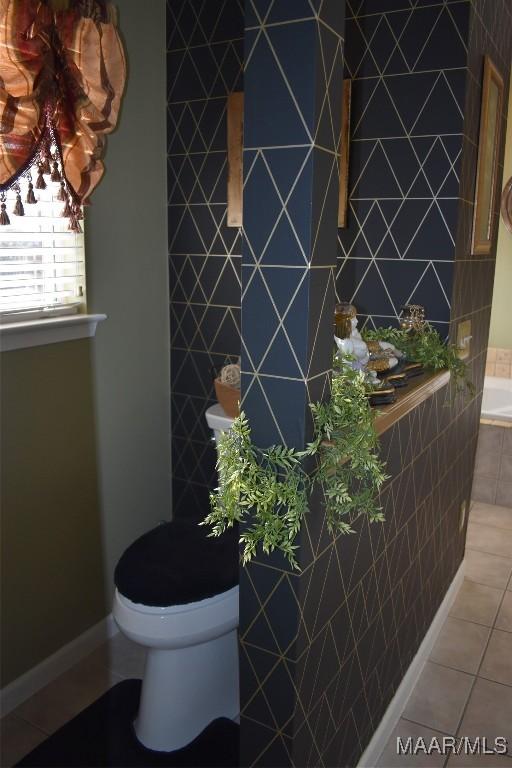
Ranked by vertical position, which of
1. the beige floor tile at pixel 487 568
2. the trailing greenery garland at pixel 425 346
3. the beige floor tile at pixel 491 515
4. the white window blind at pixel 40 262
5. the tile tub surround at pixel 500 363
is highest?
the white window blind at pixel 40 262

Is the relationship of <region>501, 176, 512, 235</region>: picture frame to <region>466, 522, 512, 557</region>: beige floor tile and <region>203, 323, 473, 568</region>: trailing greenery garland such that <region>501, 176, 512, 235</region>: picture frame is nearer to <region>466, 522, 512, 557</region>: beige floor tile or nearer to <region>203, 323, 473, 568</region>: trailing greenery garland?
<region>466, 522, 512, 557</region>: beige floor tile

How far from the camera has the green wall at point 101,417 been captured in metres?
2.09

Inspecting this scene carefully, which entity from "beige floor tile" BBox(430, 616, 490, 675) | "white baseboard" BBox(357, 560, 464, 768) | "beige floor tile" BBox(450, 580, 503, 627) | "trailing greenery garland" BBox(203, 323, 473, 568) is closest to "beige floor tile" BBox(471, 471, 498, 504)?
"beige floor tile" BBox(450, 580, 503, 627)

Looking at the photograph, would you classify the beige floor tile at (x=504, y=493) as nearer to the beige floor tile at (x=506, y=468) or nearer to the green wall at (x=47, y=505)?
the beige floor tile at (x=506, y=468)

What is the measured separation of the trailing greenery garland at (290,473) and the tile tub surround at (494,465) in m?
2.63

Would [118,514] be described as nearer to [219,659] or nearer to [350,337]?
[219,659]

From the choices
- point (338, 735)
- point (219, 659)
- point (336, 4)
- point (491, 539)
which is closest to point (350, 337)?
point (336, 4)

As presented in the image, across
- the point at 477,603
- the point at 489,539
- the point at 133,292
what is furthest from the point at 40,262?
the point at 489,539

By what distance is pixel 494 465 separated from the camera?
3.82 metres

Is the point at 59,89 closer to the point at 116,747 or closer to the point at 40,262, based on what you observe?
the point at 40,262

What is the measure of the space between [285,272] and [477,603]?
2.19m

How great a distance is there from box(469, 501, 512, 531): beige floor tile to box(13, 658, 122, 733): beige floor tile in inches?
88.2

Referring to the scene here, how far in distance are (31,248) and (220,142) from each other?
91 centimetres

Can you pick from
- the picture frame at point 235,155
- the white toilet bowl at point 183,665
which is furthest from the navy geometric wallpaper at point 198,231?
the white toilet bowl at point 183,665
